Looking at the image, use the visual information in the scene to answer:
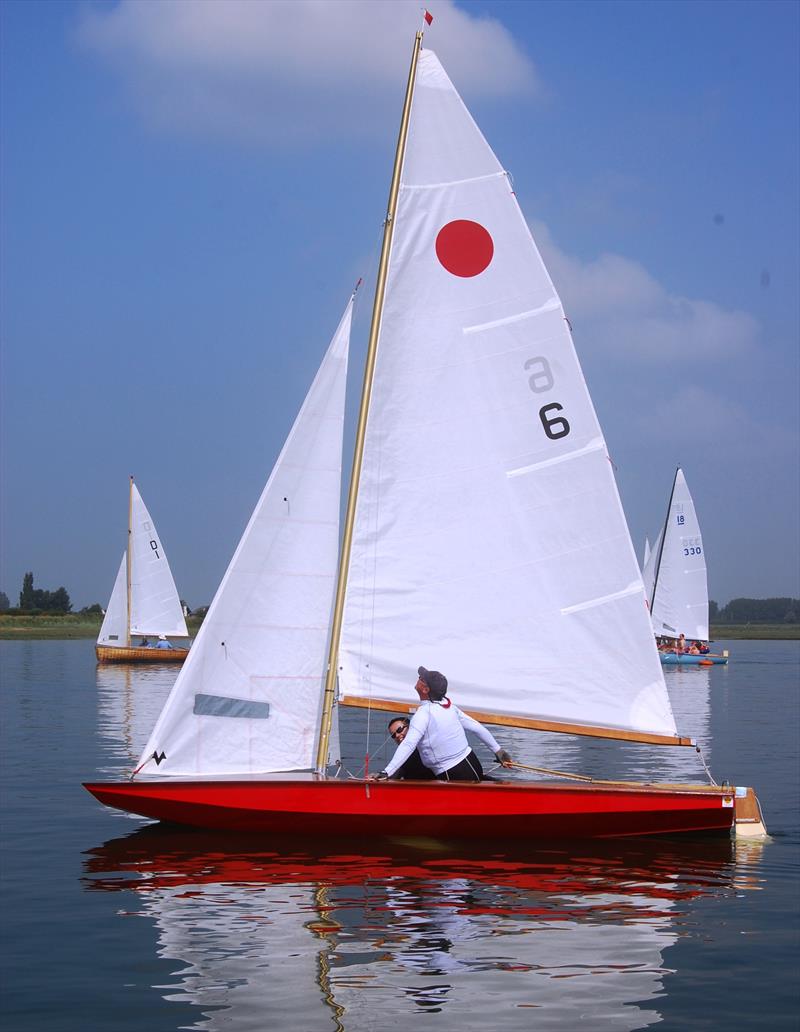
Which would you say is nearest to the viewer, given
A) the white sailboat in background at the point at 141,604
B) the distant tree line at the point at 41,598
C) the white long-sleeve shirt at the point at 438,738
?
the white long-sleeve shirt at the point at 438,738

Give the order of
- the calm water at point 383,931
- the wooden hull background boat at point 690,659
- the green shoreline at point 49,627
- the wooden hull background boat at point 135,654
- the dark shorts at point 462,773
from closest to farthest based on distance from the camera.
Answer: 1. the calm water at point 383,931
2. the dark shorts at point 462,773
3. the wooden hull background boat at point 135,654
4. the wooden hull background boat at point 690,659
5. the green shoreline at point 49,627

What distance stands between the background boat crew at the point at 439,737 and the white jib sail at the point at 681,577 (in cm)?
4498

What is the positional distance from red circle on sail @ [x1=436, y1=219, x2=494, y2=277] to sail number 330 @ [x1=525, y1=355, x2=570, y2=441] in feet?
3.92

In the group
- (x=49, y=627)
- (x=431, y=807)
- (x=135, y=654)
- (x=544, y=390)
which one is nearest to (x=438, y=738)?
(x=431, y=807)

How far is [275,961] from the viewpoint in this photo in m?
A: 9.10

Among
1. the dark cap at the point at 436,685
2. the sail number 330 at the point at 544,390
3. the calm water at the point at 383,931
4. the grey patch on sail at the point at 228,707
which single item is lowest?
the calm water at the point at 383,931

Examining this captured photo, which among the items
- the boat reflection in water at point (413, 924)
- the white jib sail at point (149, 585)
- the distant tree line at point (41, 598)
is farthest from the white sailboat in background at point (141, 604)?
the distant tree line at point (41, 598)

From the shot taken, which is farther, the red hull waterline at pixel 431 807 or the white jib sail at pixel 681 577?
the white jib sail at pixel 681 577

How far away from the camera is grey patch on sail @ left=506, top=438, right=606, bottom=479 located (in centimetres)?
1402

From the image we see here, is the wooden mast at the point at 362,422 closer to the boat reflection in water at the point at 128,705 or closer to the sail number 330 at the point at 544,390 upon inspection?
the sail number 330 at the point at 544,390

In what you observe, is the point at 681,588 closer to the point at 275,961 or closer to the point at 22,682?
the point at 22,682

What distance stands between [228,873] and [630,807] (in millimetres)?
4190

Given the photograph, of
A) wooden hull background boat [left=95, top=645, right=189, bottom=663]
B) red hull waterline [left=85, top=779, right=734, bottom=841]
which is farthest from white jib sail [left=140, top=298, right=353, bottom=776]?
wooden hull background boat [left=95, top=645, right=189, bottom=663]

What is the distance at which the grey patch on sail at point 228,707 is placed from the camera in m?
13.6
